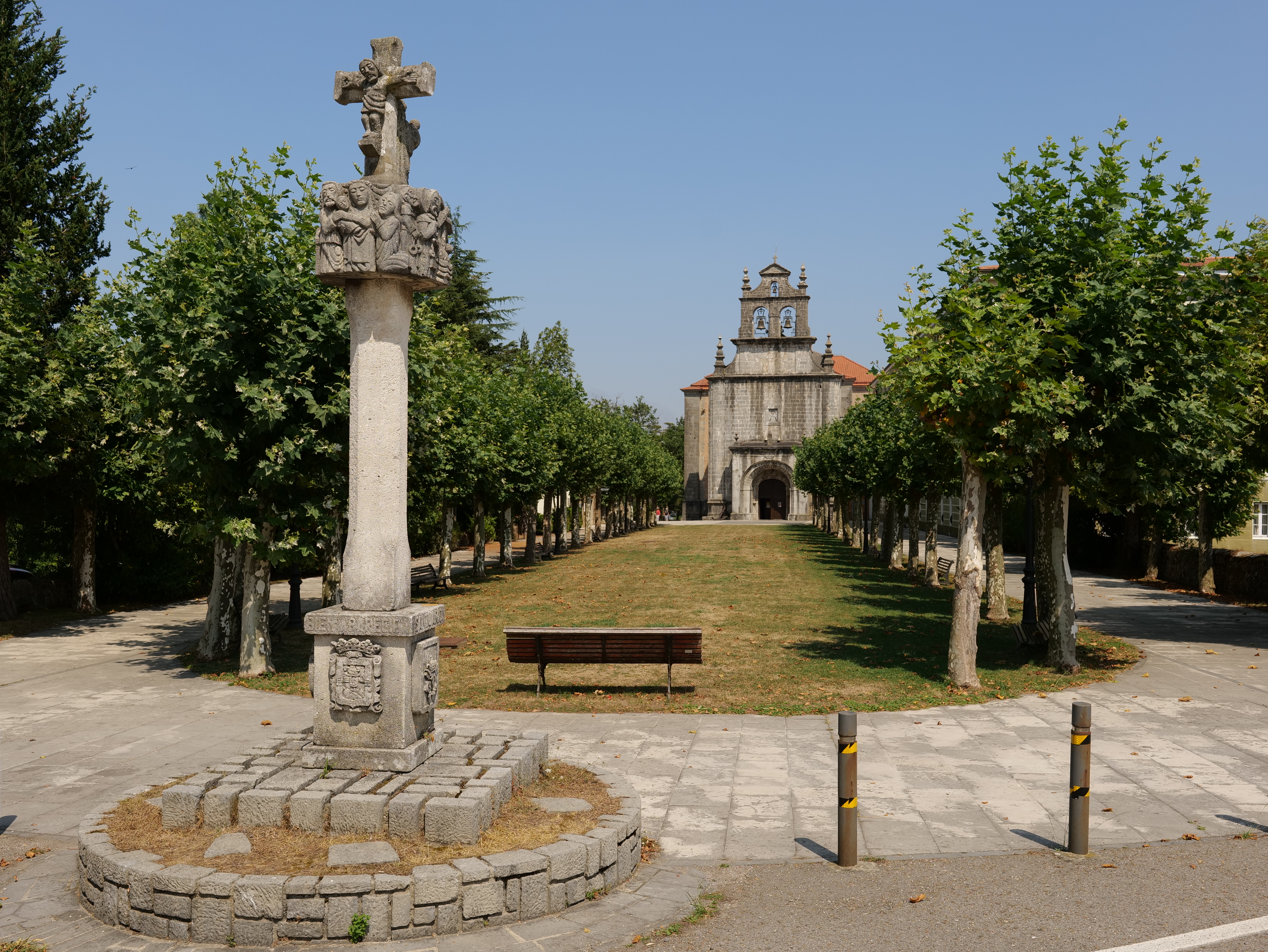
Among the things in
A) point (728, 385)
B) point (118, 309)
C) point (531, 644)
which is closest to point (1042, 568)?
point (531, 644)

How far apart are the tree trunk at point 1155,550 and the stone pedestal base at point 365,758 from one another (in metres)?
30.0

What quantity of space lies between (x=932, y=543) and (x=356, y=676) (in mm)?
22649

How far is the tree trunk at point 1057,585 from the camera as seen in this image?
45.8 ft

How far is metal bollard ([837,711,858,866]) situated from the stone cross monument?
2984mm

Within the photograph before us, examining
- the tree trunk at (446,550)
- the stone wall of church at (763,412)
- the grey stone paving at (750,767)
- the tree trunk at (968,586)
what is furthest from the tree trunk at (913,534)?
the stone wall of church at (763,412)

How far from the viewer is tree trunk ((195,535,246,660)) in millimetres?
14961

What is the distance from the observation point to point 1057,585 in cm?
1409

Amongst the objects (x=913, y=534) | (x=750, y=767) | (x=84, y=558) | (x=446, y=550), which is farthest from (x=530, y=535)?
(x=750, y=767)

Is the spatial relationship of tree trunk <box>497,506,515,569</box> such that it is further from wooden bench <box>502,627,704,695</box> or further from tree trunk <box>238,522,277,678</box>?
wooden bench <box>502,627,704,695</box>

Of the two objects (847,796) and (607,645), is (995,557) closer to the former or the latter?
(607,645)

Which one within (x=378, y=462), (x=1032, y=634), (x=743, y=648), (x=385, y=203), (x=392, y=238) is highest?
(x=385, y=203)

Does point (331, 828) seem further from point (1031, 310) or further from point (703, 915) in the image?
point (1031, 310)

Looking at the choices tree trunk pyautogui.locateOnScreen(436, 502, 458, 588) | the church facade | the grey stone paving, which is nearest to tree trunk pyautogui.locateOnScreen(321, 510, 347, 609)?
the grey stone paving

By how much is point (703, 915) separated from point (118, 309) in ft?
38.3
